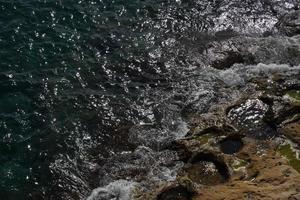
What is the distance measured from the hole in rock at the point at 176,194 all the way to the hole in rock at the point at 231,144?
2295 millimetres

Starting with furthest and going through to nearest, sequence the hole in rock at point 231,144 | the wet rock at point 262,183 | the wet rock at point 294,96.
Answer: the wet rock at point 294,96
the hole in rock at point 231,144
the wet rock at point 262,183

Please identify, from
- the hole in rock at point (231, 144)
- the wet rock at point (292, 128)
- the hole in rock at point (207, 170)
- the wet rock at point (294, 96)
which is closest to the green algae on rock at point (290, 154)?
the wet rock at point (292, 128)

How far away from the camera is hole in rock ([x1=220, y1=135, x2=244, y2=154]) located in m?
15.8

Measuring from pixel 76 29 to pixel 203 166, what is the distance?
34.0ft

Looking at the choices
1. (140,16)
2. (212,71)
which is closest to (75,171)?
(212,71)

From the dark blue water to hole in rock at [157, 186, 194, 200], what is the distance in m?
2.70

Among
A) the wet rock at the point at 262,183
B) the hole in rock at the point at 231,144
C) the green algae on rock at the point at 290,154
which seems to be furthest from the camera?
the hole in rock at the point at 231,144

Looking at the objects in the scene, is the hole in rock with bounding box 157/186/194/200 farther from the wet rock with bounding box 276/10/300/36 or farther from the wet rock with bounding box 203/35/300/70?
the wet rock with bounding box 276/10/300/36

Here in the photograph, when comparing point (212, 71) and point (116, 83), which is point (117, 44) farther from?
point (212, 71)

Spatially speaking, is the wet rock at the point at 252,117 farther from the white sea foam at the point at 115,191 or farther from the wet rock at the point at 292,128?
Result: the white sea foam at the point at 115,191

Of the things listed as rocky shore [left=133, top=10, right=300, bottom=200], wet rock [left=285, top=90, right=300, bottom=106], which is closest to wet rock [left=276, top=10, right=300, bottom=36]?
rocky shore [left=133, top=10, right=300, bottom=200]

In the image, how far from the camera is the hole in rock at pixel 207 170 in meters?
15.0

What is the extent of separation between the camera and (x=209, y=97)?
18531 millimetres

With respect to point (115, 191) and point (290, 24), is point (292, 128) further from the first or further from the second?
point (290, 24)
